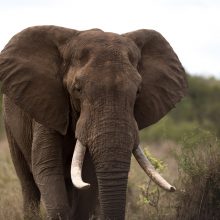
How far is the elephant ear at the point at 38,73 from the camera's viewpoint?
27.5 feet

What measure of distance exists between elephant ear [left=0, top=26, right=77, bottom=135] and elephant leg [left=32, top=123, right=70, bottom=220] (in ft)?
0.60

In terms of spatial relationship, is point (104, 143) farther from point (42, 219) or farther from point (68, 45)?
point (42, 219)

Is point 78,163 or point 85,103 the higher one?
point 85,103

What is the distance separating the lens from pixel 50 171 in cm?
847

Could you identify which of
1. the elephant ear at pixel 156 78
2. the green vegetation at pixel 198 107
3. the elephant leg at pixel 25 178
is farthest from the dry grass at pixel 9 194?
the green vegetation at pixel 198 107

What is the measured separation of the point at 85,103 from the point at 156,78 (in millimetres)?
1095

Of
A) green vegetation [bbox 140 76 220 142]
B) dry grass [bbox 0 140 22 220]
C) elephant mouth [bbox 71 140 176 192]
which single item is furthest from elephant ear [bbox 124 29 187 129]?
green vegetation [bbox 140 76 220 142]

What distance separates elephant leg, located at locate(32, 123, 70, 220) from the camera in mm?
8391

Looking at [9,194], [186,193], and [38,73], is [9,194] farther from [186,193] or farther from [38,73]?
[38,73]

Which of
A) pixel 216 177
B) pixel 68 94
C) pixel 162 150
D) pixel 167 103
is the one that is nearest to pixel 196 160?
pixel 216 177

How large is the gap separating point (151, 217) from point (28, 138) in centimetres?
176

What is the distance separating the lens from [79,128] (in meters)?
7.86

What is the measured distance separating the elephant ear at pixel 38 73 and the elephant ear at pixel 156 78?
0.64 metres

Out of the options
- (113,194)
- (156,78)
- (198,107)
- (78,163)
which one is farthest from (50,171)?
(198,107)
